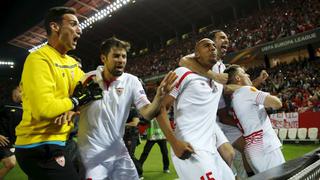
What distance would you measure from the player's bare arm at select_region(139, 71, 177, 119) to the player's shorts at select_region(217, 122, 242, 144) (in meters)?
2.02

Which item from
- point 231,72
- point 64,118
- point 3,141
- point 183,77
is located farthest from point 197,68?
point 3,141

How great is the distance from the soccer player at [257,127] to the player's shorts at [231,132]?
0.22m

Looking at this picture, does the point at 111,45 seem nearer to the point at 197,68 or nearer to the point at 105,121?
the point at 105,121

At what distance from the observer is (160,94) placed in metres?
2.67

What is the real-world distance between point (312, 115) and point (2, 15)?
24888mm

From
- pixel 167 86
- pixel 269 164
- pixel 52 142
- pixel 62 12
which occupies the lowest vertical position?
pixel 269 164

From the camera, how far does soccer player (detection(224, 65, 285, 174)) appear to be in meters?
3.96

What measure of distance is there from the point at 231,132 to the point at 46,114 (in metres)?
2.98

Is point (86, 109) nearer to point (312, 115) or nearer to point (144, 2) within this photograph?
point (312, 115)

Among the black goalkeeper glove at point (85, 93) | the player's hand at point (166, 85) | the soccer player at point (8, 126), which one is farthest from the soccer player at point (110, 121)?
the soccer player at point (8, 126)

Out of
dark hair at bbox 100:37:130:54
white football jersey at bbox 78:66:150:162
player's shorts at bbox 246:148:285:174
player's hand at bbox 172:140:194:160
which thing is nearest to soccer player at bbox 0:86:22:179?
dark hair at bbox 100:37:130:54

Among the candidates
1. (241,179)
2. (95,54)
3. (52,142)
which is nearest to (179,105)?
(52,142)

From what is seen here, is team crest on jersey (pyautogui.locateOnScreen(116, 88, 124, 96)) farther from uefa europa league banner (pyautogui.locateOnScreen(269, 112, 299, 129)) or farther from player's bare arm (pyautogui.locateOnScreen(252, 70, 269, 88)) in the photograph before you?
uefa europa league banner (pyautogui.locateOnScreen(269, 112, 299, 129))

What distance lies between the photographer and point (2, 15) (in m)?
26.8
